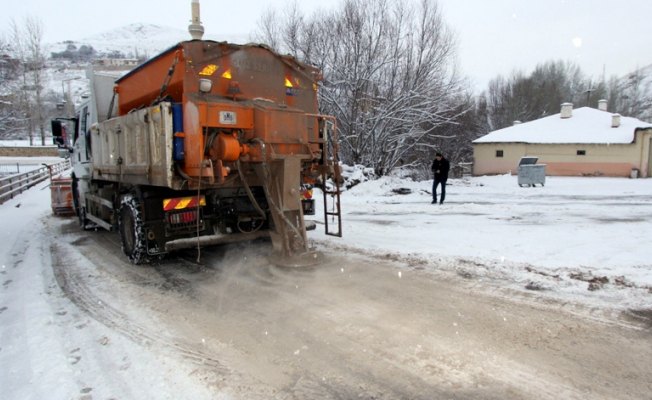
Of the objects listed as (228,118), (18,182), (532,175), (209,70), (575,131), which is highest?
(575,131)

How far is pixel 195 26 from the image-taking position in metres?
6.98

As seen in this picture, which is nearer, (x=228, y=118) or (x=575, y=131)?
(x=228, y=118)

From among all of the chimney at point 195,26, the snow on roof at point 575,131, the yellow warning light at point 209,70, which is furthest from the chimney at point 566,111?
the yellow warning light at point 209,70

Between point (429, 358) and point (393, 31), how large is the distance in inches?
810

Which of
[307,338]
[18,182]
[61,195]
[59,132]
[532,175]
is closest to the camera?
[307,338]

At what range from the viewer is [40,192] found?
63.7 ft

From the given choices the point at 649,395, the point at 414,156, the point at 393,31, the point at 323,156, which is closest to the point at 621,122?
the point at 414,156

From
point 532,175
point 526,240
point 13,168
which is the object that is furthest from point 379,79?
point 13,168

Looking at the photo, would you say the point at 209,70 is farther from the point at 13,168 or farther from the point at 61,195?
the point at 13,168

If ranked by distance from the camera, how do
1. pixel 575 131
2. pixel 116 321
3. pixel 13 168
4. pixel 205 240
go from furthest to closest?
pixel 13 168 < pixel 575 131 < pixel 205 240 < pixel 116 321

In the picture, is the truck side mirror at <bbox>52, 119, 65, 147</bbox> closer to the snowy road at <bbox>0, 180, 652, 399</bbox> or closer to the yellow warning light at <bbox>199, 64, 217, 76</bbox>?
the snowy road at <bbox>0, 180, 652, 399</bbox>

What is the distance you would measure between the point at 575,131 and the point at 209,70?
31246 millimetres

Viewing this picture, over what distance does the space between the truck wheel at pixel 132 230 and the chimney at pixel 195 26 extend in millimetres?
2710

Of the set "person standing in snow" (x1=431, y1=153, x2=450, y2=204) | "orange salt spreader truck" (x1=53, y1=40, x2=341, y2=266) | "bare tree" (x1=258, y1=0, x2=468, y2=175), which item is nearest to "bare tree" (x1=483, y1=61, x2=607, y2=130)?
"bare tree" (x1=258, y1=0, x2=468, y2=175)
